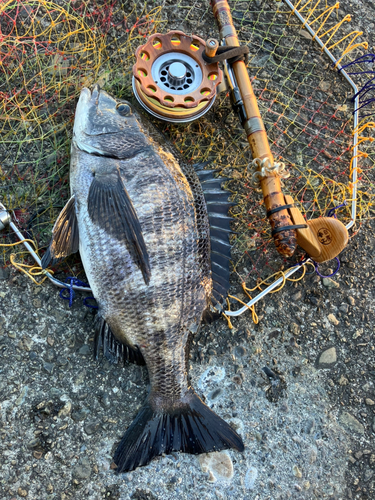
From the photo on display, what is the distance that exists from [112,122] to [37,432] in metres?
1.99

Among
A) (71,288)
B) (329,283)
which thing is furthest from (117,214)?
(329,283)

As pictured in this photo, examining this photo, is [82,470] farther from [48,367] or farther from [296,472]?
[296,472]

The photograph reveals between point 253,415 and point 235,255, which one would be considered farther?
point 235,255

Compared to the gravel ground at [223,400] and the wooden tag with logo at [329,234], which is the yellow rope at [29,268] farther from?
the wooden tag with logo at [329,234]

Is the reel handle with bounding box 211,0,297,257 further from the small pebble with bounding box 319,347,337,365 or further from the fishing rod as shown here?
the small pebble with bounding box 319,347,337,365

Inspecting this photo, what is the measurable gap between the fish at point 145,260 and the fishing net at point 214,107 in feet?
1.01

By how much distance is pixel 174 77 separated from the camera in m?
2.45

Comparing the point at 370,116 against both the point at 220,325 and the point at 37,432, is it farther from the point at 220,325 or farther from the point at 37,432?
the point at 37,432

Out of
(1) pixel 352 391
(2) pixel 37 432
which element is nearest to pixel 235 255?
(1) pixel 352 391

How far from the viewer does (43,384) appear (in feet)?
8.18

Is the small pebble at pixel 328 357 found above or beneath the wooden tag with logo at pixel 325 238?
beneath

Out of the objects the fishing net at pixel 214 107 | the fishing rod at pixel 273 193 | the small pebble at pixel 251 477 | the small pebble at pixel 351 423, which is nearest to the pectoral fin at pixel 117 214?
the fishing net at pixel 214 107

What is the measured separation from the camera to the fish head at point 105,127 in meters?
2.47

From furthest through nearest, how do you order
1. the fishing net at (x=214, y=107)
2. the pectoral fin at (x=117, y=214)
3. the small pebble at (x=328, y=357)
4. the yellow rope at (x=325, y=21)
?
the yellow rope at (x=325, y=21) < the small pebble at (x=328, y=357) < the fishing net at (x=214, y=107) < the pectoral fin at (x=117, y=214)
